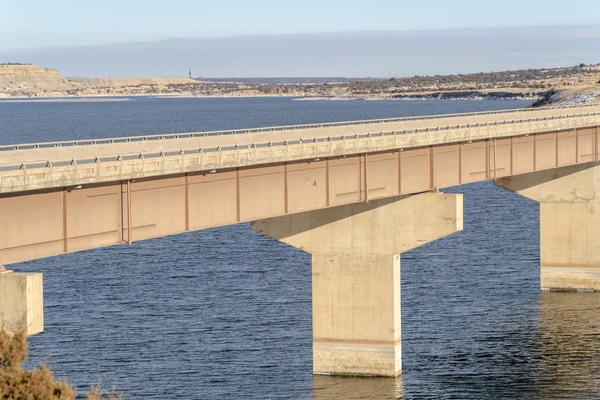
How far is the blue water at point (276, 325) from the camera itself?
50.5 m

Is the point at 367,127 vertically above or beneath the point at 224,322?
above

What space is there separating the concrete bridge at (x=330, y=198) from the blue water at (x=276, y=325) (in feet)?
8.82

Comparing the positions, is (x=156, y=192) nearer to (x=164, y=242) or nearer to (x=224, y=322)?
(x=224, y=322)

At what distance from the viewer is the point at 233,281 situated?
69.6 meters

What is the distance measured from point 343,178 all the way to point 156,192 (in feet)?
40.4

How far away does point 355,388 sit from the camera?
169ft

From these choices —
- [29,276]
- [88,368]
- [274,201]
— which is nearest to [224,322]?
[88,368]

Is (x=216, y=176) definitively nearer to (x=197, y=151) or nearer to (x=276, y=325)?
(x=197, y=151)

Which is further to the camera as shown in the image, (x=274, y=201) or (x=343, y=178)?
(x=343, y=178)

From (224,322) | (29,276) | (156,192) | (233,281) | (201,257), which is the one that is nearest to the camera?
(29,276)

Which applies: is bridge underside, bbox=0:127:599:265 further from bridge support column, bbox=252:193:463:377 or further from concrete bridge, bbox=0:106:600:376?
bridge support column, bbox=252:193:463:377

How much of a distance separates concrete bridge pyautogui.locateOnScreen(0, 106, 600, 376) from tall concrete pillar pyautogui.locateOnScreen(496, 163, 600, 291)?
0.08 m

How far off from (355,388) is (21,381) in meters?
25.2

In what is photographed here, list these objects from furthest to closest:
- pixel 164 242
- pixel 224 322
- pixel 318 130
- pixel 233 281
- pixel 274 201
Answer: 1. pixel 164 242
2. pixel 233 281
3. pixel 318 130
4. pixel 224 322
5. pixel 274 201
